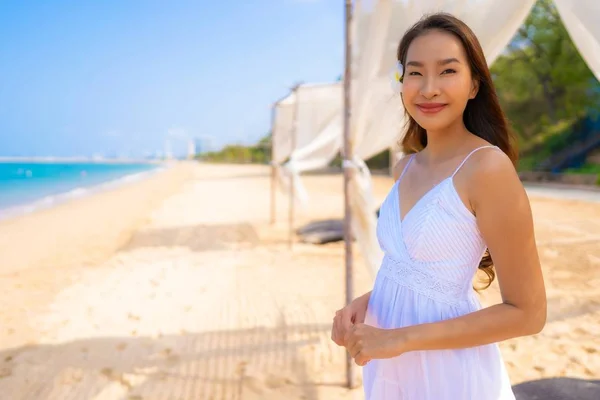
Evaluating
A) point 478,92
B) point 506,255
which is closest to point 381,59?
point 478,92

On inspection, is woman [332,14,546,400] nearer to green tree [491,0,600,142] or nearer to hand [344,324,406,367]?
hand [344,324,406,367]

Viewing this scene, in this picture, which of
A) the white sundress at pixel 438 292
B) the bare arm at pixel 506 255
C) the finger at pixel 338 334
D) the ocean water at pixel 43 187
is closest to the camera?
the bare arm at pixel 506 255

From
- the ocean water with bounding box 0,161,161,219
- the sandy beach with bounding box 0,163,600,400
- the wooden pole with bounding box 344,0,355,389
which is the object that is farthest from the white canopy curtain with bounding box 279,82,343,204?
the ocean water with bounding box 0,161,161,219

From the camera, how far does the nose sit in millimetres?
1046

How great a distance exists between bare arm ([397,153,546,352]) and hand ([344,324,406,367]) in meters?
0.12

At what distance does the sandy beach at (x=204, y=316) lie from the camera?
129 inches

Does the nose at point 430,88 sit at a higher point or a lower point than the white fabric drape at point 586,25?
lower

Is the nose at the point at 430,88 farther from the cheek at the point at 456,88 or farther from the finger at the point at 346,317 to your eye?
the finger at the point at 346,317

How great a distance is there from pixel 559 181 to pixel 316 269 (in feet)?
46.6

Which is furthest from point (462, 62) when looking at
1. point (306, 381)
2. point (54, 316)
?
point (54, 316)

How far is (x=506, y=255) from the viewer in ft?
3.06

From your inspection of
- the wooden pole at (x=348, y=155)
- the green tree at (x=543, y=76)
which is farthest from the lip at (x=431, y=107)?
the green tree at (x=543, y=76)

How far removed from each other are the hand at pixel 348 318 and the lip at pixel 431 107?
58cm

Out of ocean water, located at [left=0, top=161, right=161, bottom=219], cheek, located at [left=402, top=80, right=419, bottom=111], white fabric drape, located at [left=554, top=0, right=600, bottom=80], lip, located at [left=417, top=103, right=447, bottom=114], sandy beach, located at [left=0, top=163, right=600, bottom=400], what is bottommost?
ocean water, located at [left=0, top=161, right=161, bottom=219]
